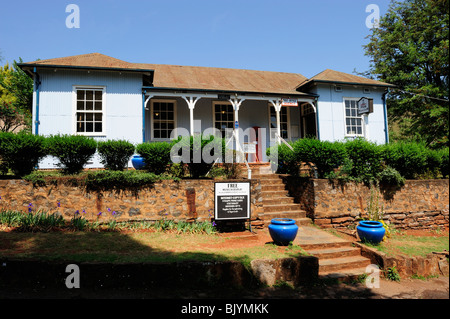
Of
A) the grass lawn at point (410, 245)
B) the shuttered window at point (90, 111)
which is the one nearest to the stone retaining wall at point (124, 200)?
the grass lawn at point (410, 245)

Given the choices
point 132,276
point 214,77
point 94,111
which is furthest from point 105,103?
point 132,276

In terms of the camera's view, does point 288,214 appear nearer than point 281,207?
Yes

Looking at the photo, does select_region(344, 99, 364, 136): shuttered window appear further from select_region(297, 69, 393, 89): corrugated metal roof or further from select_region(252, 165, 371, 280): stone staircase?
select_region(252, 165, 371, 280): stone staircase

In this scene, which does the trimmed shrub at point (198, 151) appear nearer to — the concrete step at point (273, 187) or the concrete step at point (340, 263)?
the concrete step at point (273, 187)

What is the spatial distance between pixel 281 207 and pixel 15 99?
77.3 feet

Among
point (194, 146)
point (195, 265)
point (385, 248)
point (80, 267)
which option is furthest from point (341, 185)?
point (80, 267)

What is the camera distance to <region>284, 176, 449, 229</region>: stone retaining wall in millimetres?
8438

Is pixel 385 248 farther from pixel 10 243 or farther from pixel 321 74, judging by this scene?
pixel 321 74

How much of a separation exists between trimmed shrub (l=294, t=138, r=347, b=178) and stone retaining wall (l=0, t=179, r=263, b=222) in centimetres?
219

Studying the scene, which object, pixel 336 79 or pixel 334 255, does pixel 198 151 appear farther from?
pixel 336 79

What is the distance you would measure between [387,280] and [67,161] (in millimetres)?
9007

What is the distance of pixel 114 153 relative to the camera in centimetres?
880

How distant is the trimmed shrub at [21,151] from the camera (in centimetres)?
702

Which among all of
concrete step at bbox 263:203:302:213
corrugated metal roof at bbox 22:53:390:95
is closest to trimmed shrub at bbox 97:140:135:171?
corrugated metal roof at bbox 22:53:390:95
